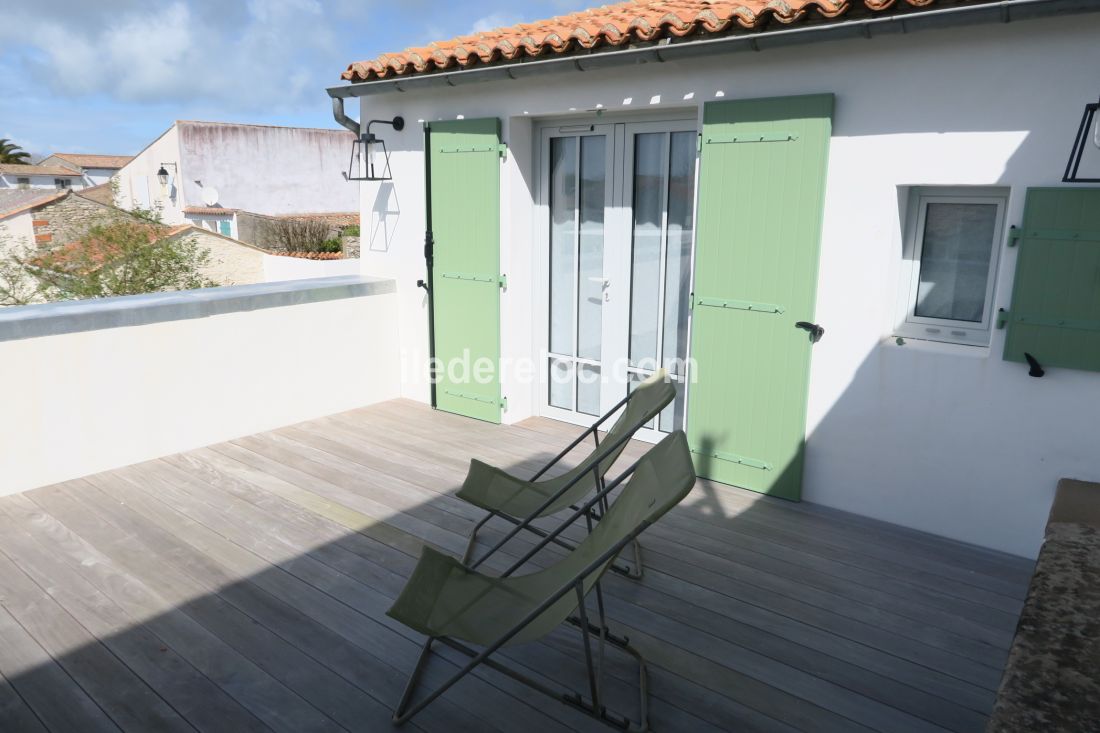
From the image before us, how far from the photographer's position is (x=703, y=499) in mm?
4312

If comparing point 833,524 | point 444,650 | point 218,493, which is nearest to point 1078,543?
point 444,650

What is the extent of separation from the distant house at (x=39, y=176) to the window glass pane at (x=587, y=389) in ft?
159

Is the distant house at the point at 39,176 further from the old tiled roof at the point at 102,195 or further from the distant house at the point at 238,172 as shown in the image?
the distant house at the point at 238,172

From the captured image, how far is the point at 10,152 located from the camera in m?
48.5

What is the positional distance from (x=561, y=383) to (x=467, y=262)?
1.19 metres

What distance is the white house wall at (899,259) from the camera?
11.0 feet

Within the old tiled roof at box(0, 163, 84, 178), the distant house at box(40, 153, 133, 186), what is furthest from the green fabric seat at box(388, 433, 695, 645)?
the distant house at box(40, 153, 133, 186)

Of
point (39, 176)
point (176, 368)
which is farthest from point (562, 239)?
point (39, 176)

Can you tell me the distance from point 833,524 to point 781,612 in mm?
1047

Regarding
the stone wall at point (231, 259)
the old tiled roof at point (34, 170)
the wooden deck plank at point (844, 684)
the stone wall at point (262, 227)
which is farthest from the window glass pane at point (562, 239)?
the old tiled roof at point (34, 170)

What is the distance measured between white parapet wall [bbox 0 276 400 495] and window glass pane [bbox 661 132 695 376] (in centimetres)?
248

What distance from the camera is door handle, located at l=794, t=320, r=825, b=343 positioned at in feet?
13.2

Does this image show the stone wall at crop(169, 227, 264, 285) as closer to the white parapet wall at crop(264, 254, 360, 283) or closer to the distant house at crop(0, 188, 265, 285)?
the distant house at crop(0, 188, 265, 285)

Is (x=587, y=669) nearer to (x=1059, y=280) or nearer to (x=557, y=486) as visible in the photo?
(x=557, y=486)
